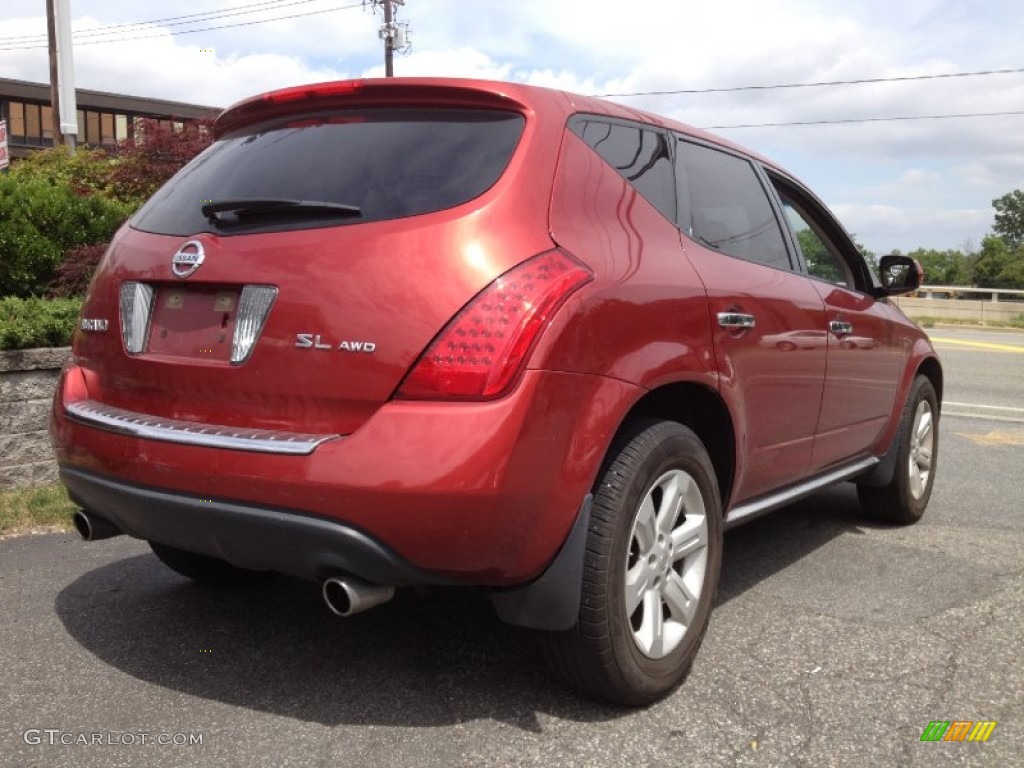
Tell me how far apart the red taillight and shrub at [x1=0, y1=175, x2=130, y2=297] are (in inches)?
213

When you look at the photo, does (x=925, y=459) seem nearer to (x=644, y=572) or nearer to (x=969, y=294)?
(x=644, y=572)

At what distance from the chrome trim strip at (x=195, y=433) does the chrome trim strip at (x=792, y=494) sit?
62.5 inches

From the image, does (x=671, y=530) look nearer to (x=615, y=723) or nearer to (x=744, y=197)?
(x=615, y=723)

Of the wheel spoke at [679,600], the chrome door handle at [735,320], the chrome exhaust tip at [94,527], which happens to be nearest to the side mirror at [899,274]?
the chrome door handle at [735,320]

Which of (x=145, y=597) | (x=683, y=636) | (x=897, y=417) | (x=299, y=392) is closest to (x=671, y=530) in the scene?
(x=683, y=636)

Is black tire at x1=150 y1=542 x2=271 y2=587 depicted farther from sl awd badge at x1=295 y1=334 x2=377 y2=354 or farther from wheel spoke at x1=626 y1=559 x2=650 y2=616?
wheel spoke at x1=626 y1=559 x2=650 y2=616

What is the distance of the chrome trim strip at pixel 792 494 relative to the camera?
11.3ft

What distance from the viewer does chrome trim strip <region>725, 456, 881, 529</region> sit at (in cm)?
346

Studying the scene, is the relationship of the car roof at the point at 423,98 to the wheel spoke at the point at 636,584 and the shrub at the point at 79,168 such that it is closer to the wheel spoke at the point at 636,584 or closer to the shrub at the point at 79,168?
the wheel spoke at the point at 636,584

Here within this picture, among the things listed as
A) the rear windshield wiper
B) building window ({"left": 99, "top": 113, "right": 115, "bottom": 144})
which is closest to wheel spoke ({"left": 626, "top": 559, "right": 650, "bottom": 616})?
the rear windshield wiper

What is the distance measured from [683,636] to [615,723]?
37 centimetres

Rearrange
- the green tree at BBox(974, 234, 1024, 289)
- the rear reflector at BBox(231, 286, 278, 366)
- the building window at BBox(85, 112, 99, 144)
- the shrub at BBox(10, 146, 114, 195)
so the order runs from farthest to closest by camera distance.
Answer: the green tree at BBox(974, 234, 1024, 289)
the building window at BBox(85, 112, 99, 144)
the shrub at BBox(10, 146, 114, 195)
the rear reflector at BBox(231, 286, 278, 366)

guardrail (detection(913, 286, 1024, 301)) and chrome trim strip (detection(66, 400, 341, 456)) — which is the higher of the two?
guardrail (detection(913, 286, 1024, 301))

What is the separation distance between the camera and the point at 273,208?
2.72 meters
